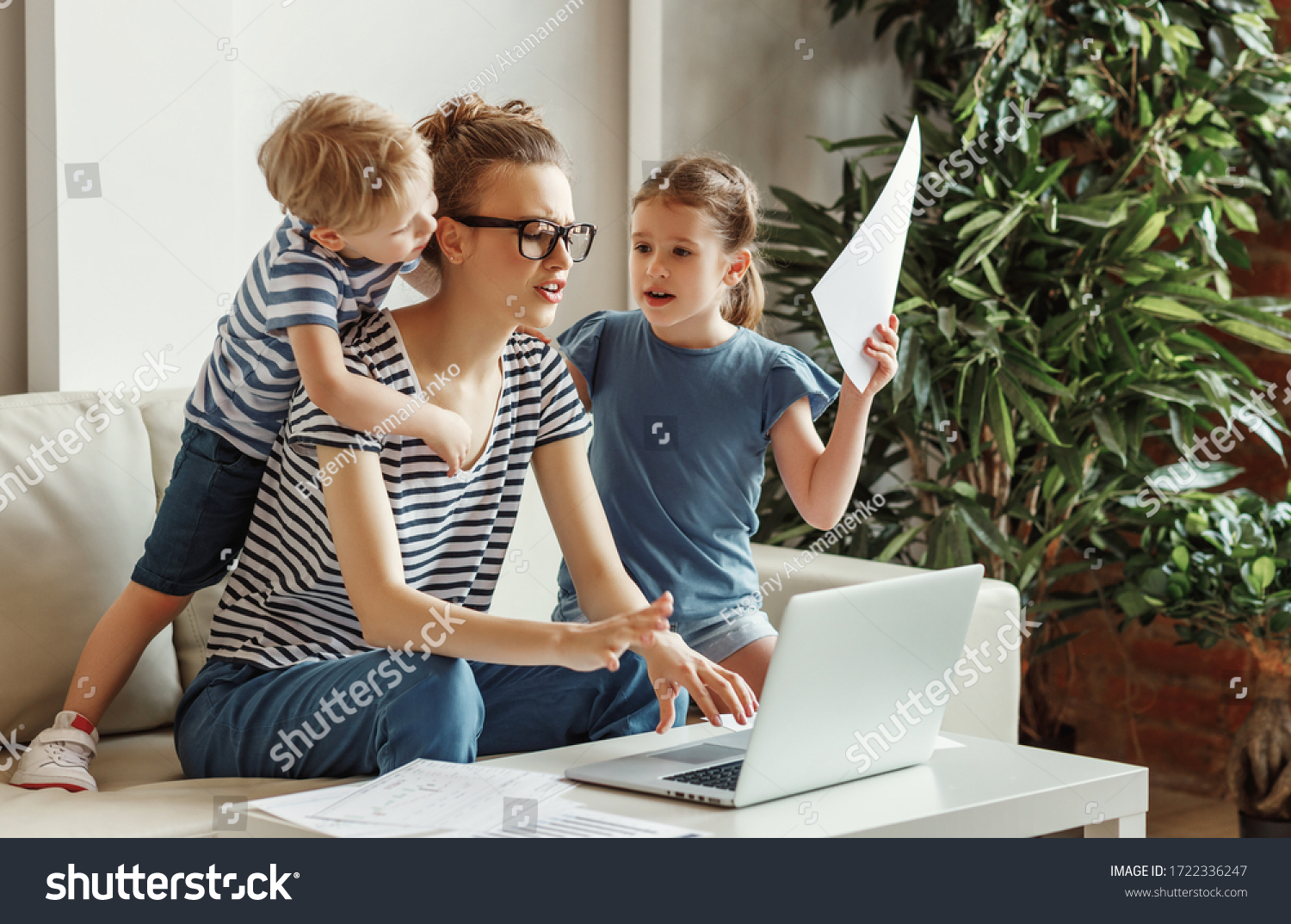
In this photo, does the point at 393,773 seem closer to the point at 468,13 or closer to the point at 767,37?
the point at 468,13

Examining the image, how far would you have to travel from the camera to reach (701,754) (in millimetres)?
1258

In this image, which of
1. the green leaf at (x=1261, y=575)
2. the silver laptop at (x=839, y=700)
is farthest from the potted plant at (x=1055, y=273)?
the silver laptop at (x=839, y=700)

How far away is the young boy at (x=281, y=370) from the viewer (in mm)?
1312

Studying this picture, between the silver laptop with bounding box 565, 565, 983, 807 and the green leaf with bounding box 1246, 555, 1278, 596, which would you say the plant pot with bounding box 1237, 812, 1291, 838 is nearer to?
the green leaf with bounding box 1246, 555, 1278, 596

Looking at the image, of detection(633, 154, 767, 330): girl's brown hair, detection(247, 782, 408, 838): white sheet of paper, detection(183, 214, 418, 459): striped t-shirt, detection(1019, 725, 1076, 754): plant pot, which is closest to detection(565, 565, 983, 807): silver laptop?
detection(247, 782, 408, 838): white sheet of paper

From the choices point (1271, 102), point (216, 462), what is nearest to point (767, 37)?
point (1271, 102)

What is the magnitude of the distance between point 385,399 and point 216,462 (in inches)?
11.1

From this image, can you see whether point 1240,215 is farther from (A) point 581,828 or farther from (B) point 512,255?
(A) point 581,828

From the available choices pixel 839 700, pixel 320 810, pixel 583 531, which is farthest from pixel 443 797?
pixel 583 531

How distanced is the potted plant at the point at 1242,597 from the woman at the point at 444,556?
1.33 m

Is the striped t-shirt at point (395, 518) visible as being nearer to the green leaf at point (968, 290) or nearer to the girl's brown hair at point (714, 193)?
the girl's brown hair at point (714, 193)

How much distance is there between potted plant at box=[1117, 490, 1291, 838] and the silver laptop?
1.30 metres

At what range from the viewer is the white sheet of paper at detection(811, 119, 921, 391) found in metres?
1.29

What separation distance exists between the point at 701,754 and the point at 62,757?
72cm
